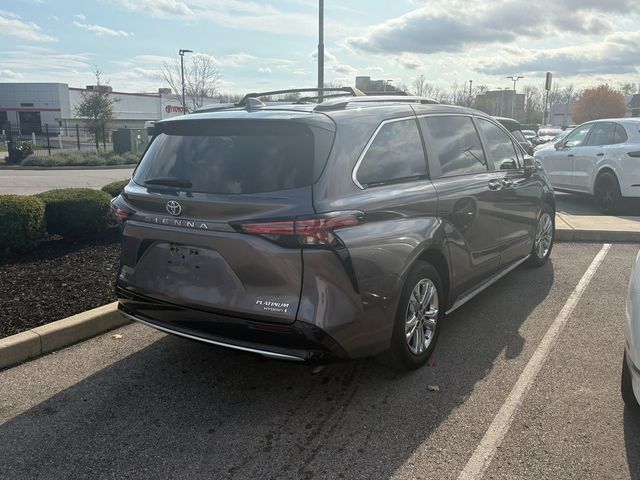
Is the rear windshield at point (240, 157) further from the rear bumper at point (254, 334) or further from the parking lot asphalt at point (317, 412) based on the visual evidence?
the parking lot asphalt at point (317, 412)

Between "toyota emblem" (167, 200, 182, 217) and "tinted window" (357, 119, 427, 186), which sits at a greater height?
"tinted window" (357, 119, 427, 186)

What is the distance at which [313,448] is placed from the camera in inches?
121

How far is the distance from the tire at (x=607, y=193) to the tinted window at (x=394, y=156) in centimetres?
745

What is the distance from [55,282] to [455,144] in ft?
12.7

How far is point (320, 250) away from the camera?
311 centimetres

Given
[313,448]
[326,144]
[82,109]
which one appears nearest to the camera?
[313,448]

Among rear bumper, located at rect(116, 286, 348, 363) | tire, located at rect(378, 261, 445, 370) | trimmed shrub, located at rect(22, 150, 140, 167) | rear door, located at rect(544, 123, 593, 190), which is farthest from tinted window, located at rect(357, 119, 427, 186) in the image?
trimmed shrub, located at rect(22, 150, 140, 167)

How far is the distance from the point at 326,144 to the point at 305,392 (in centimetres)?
161

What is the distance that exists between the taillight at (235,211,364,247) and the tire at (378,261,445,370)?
77 cm

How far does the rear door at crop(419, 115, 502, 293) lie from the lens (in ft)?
13.9

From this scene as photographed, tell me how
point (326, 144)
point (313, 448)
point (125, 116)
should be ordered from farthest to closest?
point (125, 116)
point (326, 144)
point (313, 448)

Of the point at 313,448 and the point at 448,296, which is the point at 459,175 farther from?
the point at 313,448

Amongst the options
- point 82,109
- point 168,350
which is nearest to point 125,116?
point 82,109

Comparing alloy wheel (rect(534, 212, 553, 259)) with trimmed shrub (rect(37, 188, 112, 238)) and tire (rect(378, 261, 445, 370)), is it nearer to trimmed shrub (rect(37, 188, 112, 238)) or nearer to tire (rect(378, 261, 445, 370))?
tire (rect(378, 261, 445, 370))
